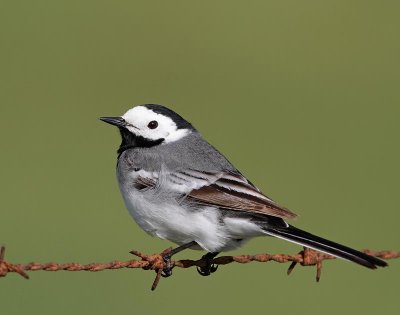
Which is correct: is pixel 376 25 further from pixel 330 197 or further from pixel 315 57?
pixel 330 197

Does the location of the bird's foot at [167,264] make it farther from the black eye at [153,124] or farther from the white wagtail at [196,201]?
the black eye at [153,124]

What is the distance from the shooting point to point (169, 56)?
1627 cm

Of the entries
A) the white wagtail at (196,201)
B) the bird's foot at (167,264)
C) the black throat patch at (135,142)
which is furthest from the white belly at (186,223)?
the black throat patch at (135,142)

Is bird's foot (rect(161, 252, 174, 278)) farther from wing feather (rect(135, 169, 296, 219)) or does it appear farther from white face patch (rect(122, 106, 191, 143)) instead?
white face patch (rect(122, 106, 191, 143))

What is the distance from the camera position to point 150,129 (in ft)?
22.1

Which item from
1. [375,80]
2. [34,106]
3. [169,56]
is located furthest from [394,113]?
[34,106]

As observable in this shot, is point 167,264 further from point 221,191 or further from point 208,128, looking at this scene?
point 208,128

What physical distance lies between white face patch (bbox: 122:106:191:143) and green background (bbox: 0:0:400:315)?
7.27 ft

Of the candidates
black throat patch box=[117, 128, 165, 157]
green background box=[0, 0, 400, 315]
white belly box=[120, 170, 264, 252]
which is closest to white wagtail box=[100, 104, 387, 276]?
white belly box=[120, 170, 264, 252]

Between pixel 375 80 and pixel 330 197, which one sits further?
pixel 375 80

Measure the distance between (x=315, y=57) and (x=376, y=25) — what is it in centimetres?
204

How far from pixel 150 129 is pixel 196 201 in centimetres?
106

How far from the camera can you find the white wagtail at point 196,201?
565 centimetres

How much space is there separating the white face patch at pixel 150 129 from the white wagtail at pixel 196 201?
18cm
